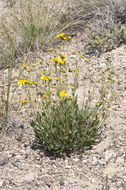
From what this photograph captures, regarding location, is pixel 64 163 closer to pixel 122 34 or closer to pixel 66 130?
pixel 66 130

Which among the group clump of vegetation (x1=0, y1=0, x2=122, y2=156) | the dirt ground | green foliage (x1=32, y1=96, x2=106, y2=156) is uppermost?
clump of vegetation (x1=0, y1=0, x2=122, y2=156)

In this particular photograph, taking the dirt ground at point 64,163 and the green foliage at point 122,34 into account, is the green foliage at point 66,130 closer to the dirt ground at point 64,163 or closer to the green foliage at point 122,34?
the dirt ground at point 64,163

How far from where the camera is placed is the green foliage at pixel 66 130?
279cm

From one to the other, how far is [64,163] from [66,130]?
1.08 feet

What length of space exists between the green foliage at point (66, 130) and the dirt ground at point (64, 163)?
104 millimetres

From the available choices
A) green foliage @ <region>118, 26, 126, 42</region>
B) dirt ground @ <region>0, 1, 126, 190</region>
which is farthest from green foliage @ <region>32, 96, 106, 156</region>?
green foliage @ <region>118, 26, 126, 42</region>

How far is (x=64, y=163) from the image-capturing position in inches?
110

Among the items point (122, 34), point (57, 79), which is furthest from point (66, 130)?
point (122, 34)

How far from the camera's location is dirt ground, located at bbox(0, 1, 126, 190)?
8.32 feet

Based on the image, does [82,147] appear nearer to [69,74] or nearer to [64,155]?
[64,155]

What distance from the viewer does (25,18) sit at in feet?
16.5

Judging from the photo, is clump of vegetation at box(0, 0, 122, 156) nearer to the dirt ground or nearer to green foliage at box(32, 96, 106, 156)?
green foliage at box(32, 96, 106, 156)

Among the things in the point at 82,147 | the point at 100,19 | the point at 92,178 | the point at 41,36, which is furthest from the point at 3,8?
the point at 92,178

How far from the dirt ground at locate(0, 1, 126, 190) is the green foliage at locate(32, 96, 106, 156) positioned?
10 centimetres
